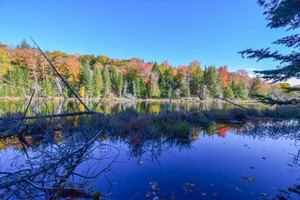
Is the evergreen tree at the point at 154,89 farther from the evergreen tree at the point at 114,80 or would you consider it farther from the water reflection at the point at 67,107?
the water reflection at the point at 67,107

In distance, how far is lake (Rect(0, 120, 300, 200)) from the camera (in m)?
2.40

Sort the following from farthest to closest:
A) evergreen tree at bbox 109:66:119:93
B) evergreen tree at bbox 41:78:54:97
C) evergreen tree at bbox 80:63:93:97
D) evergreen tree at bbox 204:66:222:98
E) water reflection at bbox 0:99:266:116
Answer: evergreen tree at bbox 109:66:119:93
evergreen tree at bbox 204:66:222:98
evergreen tree at bbox 80:63:93:97
water reflection at bbox 0:99:266:116
evergreen tree at bbox 41:78:54:97

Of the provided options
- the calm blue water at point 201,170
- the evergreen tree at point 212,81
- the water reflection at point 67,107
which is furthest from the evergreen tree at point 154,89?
the calm blue water at point 201,170

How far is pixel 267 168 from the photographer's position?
3.24 m

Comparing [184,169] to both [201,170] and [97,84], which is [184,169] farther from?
[97,84]

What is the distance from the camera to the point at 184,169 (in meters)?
3.20

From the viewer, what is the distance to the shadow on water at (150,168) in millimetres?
2223

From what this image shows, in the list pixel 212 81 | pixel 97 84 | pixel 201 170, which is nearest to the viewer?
pixel 201 170

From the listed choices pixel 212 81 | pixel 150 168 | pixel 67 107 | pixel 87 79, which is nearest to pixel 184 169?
pixel 150 168

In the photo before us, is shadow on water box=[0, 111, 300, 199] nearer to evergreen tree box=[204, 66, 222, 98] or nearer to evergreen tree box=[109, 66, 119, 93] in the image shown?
evergreen tree box=[109, 66, 119, 93]

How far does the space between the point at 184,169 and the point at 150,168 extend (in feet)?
2.94

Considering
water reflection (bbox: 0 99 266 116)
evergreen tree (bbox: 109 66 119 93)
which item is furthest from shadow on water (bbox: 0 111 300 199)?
evergreen tree (bbox: 109 66 119 93)

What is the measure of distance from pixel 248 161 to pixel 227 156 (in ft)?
1.79

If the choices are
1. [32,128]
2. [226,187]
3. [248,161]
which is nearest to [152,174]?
[226,187]
